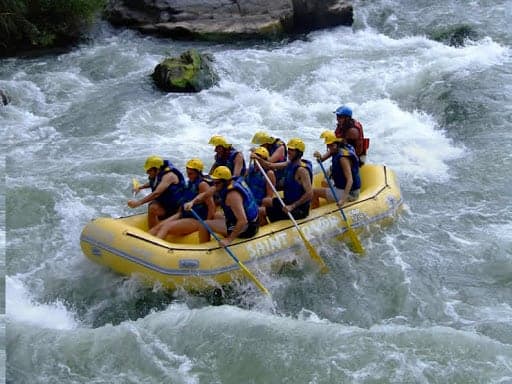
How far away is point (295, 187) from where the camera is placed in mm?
7527

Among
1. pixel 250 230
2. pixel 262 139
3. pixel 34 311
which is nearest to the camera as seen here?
pixel 34 311

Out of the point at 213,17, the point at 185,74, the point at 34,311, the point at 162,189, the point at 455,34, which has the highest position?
the point at 162,189

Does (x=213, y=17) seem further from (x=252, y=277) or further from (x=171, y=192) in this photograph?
(x=252, y=277)

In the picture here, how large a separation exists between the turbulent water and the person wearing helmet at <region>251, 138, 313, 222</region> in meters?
0.48

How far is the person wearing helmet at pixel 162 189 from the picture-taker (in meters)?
7.41

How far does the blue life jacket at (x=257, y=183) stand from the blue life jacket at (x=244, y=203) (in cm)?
80

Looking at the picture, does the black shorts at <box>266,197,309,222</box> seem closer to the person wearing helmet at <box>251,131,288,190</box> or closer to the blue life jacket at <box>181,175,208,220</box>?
the person wearing helmet at <box>251,131,288,190</box>

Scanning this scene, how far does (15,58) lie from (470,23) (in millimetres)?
9694

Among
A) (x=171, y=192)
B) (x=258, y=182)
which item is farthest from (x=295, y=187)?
(x=171, y=192)

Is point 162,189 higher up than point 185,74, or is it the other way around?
point 162,189

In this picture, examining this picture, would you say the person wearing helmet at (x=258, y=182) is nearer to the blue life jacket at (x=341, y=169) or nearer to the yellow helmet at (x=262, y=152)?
the yellow helmet at (x=262, y=152)

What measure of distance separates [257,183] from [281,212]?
1.78ft

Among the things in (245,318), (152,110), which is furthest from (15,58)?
(245,318)

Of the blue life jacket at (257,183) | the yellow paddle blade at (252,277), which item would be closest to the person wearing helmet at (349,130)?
the blue life jacket at (257,183)
